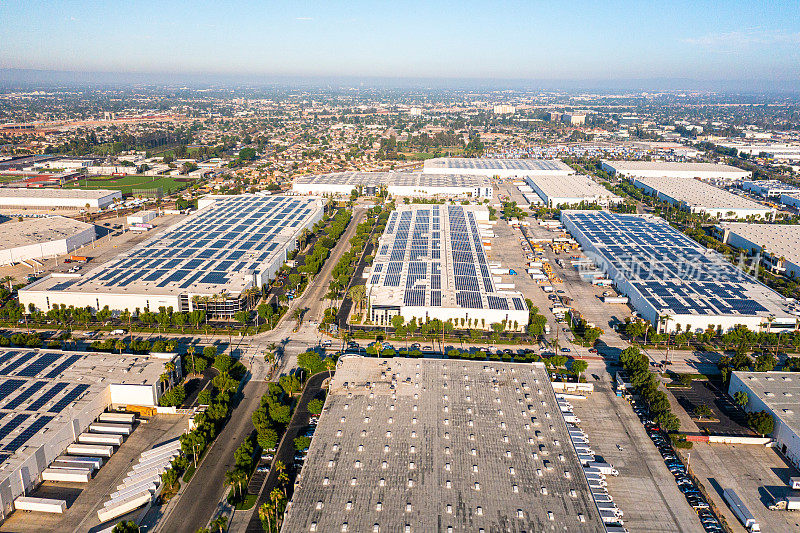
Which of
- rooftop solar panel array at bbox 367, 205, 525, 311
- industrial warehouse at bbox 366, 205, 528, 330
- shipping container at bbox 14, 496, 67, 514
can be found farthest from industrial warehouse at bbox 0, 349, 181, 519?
rooftop solar panel array at bbox 367, 205, 525, 311

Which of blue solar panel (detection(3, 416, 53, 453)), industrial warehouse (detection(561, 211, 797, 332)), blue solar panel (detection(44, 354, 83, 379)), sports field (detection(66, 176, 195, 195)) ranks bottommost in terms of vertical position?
blue solar panel (detection(3, 416, 53, 453))

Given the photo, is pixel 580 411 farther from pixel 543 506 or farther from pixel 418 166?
pixel 418 166

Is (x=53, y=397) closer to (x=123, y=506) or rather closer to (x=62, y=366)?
(x=62, y=366)

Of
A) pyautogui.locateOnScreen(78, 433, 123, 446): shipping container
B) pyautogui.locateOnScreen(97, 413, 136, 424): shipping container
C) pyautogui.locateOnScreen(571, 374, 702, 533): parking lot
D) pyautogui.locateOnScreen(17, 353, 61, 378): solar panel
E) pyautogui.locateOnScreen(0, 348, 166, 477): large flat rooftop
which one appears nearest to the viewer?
pyautogui.locateOnScreen(571, 374, 702, 533): parking lot

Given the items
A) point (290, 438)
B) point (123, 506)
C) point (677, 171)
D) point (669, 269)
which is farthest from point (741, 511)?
point (677, 171)

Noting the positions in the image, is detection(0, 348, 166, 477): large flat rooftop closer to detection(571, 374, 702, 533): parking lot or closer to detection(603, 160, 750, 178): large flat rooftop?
detection(571, 374, 702, 533): parking lot

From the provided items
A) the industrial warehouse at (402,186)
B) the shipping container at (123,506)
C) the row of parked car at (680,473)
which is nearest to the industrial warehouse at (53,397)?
the shipping container at (123,506)

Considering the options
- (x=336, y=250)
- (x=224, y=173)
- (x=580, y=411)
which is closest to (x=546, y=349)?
(x=580, y=411)
